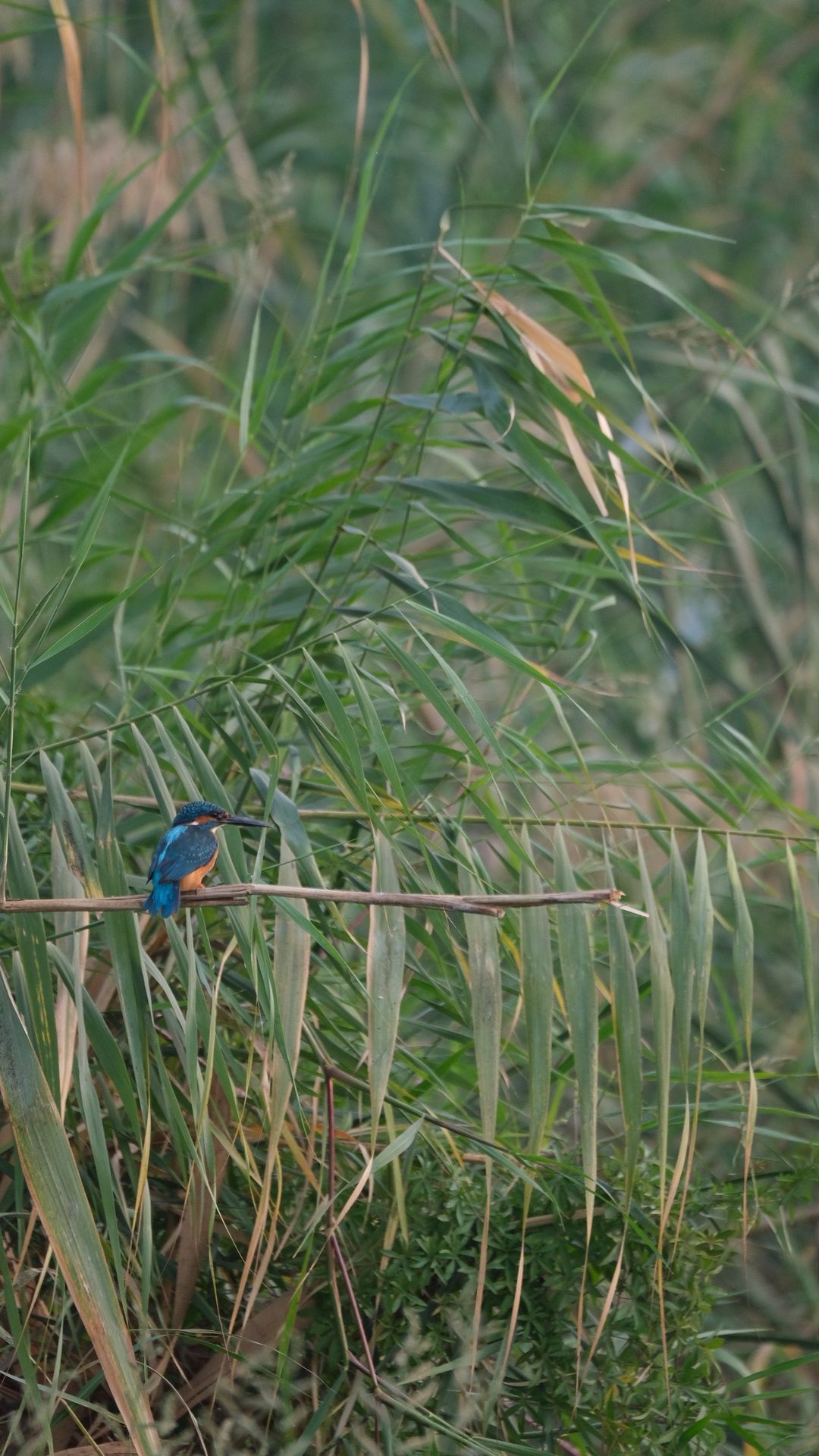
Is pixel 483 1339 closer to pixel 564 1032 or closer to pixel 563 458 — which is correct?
pixel 564 1032

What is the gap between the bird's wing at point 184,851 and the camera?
1.54m

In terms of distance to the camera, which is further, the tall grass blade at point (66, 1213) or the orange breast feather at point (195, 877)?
the orange breast feather at point (195, 877)

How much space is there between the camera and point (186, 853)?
1.57 metres

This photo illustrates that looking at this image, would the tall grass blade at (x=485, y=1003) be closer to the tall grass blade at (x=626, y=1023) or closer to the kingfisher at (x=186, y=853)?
the tall grass blade at (x=626, y=1023)

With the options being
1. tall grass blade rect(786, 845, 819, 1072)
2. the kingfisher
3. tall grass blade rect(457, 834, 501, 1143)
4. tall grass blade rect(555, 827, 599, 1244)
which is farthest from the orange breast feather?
tall grass blade rect(786, 845, 819, 1072)

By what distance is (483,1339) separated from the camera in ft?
6.21

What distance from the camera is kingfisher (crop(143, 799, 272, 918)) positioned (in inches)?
59.5

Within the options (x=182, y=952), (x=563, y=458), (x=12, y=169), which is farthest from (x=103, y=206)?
(x=12, y=169)

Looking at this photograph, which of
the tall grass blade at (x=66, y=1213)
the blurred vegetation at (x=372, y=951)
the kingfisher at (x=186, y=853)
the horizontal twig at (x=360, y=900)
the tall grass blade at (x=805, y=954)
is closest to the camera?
the horizontal twig at (x=360, y=900)

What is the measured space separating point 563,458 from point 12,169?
8.34ft

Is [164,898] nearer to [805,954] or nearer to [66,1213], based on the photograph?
[66,1213]

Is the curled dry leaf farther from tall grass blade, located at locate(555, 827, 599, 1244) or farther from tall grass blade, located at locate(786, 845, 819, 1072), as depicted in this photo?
tall grass blade, located at locate(555, 827, 599, 1244)

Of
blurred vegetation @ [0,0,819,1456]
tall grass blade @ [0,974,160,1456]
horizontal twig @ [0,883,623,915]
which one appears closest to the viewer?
horizontal twig @ [0,883,623,915]

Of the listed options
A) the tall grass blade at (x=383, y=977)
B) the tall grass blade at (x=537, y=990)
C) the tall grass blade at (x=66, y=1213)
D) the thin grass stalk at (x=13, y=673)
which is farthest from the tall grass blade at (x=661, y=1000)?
the thin grass stalk at (x=13, y=673)
